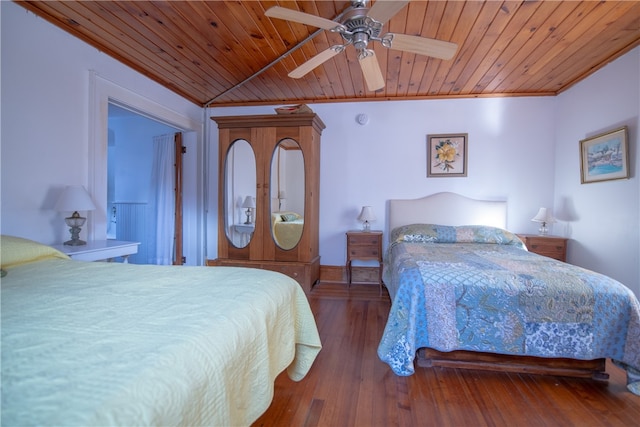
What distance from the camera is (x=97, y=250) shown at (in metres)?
2.17

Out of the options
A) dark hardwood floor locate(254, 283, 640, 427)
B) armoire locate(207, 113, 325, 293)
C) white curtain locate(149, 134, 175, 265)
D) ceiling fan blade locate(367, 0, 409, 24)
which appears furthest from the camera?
white curtain locate(149, 134, 175, 265)

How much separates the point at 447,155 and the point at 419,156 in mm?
333

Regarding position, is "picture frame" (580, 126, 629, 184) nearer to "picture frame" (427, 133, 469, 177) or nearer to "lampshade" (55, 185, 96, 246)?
"picture frame" (427, 133, 469, 177)

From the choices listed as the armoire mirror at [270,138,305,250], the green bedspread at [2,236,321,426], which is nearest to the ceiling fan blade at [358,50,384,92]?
the armoire mirror at [270,138,305,250]

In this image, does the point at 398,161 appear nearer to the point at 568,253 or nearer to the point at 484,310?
the point at 568,253

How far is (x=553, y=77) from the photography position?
3.14 meters

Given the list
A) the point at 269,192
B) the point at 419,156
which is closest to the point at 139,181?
the point at 269,192

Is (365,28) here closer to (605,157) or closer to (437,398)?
(437,398)

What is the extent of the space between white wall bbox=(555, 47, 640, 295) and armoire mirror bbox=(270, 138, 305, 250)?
296 cm

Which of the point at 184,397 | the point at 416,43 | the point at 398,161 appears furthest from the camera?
the point at 398,161

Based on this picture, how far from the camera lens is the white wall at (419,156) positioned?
359 cm

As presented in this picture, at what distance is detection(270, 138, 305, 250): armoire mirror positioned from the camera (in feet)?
11.4

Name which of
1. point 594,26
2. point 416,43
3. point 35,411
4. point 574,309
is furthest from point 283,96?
point 35,411

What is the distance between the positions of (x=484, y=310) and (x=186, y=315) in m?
1.63
